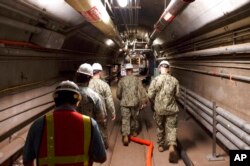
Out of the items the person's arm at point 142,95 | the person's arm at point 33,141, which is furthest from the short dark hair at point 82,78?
the person's arm at point 142,95

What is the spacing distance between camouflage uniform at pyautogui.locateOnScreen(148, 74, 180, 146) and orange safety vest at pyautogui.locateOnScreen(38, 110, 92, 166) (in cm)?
303

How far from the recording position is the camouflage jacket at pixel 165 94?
4738mm

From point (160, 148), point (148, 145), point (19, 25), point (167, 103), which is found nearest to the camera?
point (19, 25)

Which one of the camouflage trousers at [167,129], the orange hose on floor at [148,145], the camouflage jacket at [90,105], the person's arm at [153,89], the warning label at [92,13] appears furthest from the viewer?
the person's arm at [153,89]

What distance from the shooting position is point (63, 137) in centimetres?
187

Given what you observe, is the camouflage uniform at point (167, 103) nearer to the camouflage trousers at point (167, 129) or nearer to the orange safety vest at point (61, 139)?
the camouflage trousers at point (167, 129)

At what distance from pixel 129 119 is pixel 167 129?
1.12 metres

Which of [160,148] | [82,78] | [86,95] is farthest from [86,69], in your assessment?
[160,148]

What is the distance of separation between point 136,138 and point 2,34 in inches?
133

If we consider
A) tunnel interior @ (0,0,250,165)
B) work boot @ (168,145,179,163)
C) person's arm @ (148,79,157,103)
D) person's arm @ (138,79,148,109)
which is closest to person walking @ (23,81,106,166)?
tunnel interior @ (0,0,250,165)

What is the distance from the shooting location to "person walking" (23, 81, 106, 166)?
186cm

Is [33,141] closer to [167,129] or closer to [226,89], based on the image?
[167,129]

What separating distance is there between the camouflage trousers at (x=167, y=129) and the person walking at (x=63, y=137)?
9.73 feet

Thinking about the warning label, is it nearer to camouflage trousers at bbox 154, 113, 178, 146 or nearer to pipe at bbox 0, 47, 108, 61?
pipe at bbox 0, 47, 108, 61
